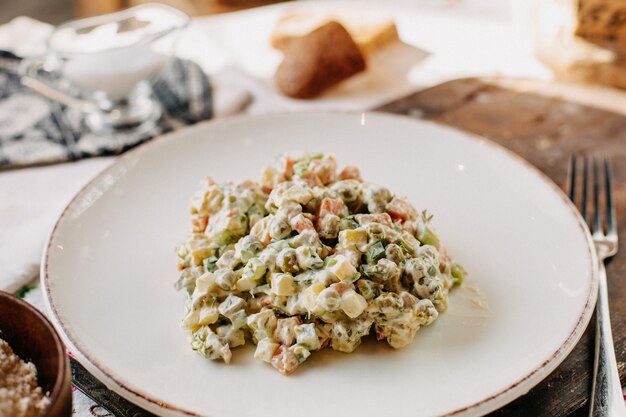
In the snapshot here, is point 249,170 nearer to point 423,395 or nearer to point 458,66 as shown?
point 423,395

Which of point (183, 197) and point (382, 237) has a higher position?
point (382, 237)

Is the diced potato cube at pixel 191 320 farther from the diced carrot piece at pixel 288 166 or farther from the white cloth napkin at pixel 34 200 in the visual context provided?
the white cloth napkin at pixel 34 200

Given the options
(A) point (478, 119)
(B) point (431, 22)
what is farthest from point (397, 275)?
(B) point (431, 22)

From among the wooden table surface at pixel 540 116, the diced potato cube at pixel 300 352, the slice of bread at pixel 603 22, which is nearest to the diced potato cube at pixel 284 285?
the diced potato cube at pixel 300 352

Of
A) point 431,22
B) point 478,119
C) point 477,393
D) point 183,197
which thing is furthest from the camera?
point 431,22

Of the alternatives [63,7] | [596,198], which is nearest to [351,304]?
[596,198]

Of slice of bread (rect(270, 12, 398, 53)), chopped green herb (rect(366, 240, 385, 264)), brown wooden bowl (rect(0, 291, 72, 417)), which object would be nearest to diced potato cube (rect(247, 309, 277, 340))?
chopped green herb (rect(366, 240, 385, 264))

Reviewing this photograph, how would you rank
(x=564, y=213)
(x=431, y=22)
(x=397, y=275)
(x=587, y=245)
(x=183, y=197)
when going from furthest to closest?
(x=431, y=22) < (x=183, y=197) < (x=564, y=213) < (x=587, y=245) < (x=397, y=275)
